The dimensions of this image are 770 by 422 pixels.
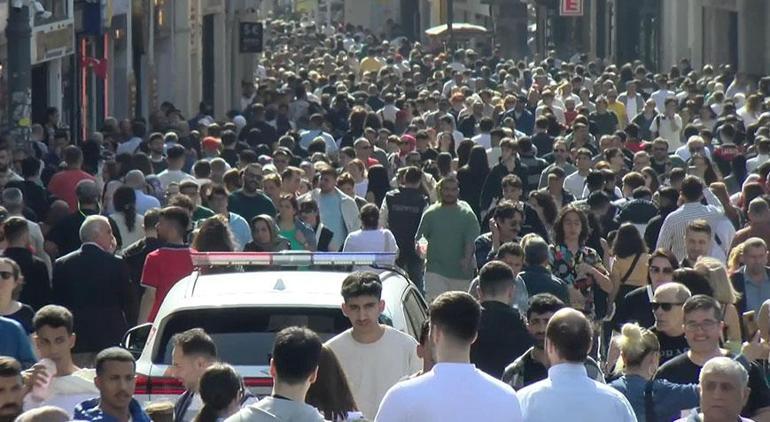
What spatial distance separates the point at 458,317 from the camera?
24.2 feet

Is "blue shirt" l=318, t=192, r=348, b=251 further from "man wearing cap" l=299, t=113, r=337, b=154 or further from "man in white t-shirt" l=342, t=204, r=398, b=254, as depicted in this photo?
"man wearing cap" l=299, t=113, r=337, b=154

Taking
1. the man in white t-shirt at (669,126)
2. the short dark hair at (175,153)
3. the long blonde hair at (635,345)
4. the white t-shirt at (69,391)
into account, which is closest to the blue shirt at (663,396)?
the long blonde hair at (635,345)

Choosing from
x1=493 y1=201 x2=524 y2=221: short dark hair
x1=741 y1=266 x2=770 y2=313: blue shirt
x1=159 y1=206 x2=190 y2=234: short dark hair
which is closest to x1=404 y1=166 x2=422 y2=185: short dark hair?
x1=493 y1=201 x2=524 y2=221: short dark hair

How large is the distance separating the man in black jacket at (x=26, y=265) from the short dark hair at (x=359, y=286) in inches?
156

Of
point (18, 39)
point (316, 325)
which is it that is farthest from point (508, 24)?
point (316, 325)

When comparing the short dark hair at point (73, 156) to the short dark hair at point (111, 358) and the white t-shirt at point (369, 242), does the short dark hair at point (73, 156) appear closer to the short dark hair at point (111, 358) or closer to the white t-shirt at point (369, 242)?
the white t-shirt at point (369, 242)

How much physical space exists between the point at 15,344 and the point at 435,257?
22.3ft

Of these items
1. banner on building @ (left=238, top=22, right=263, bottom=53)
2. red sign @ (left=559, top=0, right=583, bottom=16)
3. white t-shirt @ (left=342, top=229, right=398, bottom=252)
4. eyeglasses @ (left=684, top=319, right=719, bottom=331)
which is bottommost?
white t-shirt @ (left=342, top=229, right=398, bottom=252)

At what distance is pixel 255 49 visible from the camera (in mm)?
47094

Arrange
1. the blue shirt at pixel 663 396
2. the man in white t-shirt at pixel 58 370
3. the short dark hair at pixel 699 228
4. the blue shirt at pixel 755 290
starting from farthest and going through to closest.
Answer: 1. the short dark hair at pixel 699 228
2. the blue shirt at pixel 755 290
3. the man in white t-shirt at pixel 58 370
4. the blue shirt at pixel 663 396

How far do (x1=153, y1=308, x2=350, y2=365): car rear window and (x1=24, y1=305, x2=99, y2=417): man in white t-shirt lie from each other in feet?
1.75

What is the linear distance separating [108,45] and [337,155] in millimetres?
11558

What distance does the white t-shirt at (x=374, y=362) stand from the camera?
9508mm

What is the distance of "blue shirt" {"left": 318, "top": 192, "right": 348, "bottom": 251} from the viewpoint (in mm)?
17578
